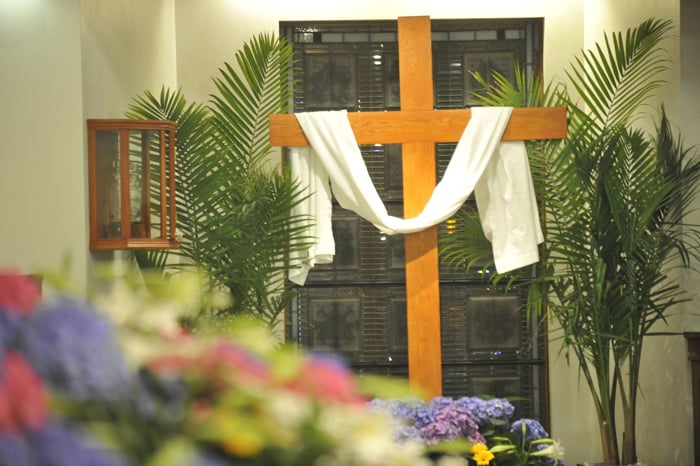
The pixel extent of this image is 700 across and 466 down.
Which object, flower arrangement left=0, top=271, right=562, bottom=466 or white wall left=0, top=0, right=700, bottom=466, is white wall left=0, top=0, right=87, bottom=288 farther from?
flower arrangement left=0, top=271, right=562, bottom=466

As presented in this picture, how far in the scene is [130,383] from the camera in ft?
1.98

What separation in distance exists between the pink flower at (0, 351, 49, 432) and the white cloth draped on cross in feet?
16.7

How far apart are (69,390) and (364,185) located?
5138 mm

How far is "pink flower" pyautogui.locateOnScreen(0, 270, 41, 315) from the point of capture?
64 cm

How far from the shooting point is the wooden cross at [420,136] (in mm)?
5621

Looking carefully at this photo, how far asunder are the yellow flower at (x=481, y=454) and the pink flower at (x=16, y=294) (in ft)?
9.93

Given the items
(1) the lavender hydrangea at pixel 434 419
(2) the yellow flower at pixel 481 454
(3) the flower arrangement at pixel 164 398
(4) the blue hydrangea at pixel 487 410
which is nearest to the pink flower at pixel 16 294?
(3) the flower arrangement at pixel 164 398

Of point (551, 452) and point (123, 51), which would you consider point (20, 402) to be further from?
point (123, 51)

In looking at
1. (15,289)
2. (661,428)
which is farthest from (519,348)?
(15,289)

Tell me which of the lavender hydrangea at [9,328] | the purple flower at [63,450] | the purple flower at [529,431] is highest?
the lavender hydrangea at [9,328]

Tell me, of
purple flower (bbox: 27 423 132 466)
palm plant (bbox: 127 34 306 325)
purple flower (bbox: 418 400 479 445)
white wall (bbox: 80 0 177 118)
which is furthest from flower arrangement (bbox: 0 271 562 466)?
A: palm plant (bbox: 127 34 306 325)

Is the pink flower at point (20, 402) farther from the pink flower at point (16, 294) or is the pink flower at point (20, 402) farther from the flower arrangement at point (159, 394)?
the pink flower at point (16, 294)

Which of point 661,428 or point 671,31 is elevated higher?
point 671,31

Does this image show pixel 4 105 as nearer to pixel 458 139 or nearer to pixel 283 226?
pixel 283 226
